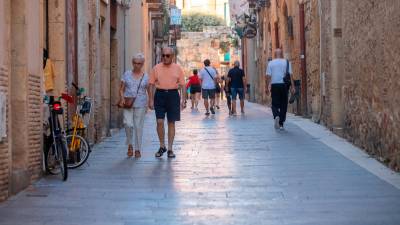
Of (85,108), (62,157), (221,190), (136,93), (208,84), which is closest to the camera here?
(221,190)

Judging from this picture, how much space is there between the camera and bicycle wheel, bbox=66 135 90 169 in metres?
10.8

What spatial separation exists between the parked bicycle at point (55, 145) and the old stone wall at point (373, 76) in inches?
160

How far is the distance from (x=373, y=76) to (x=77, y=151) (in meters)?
4.30

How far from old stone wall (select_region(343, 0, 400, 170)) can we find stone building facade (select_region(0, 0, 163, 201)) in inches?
172

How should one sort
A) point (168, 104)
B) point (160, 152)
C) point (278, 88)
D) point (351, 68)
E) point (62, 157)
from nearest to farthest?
1. point (62, 157)
2. point (160, 152)
3. point (168, 104)
4. point (351, 68)
5. point (278, 88)

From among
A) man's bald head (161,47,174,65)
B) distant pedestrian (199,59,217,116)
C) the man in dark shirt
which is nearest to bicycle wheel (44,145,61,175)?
man's bald head (161,47,174,65)

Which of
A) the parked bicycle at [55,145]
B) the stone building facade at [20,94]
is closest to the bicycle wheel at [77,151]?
the parked bicycle at [55,145]

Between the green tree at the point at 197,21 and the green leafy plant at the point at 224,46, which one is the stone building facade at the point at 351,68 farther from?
the green tree at the point at 197,21

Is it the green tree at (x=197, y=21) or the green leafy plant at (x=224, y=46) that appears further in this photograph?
the green tree at (x=197, y=21)

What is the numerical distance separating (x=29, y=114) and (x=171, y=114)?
11.4 feet

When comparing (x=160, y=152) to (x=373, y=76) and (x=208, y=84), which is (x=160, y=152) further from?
(x=208, y=84)

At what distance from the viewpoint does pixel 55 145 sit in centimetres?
971

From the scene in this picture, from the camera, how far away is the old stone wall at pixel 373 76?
1003 cm

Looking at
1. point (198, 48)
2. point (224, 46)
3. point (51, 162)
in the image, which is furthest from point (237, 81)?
point (198, 48)
